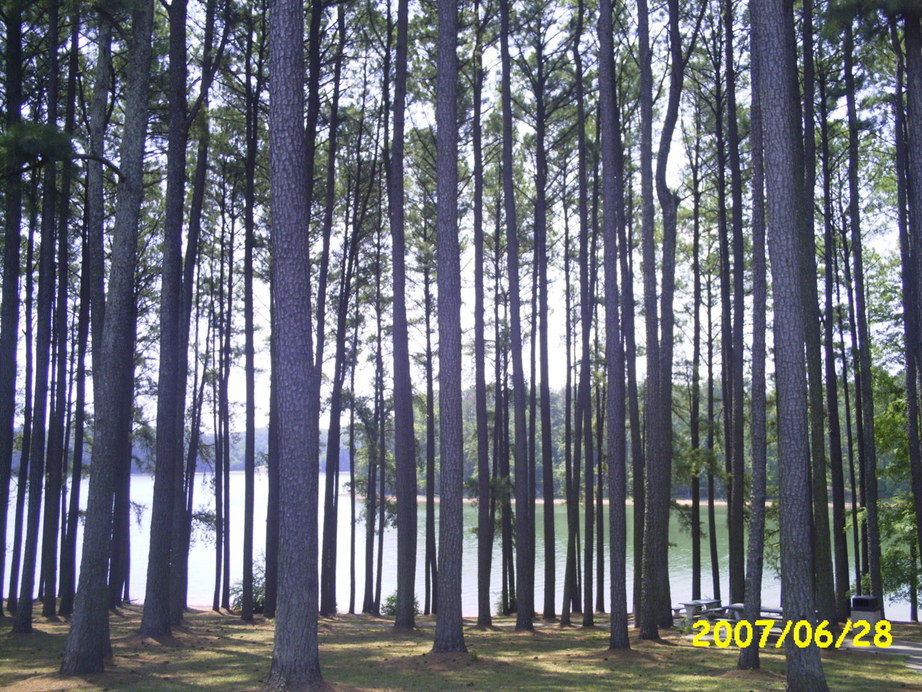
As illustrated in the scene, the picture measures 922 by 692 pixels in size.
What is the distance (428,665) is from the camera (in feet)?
31.1

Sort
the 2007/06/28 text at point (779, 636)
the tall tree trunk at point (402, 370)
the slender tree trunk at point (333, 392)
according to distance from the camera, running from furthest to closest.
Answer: the slender tree trunk at point (333, 392), the tall tree trunk at point (402, 370), the 2007/06/28 text at point (779, 636)

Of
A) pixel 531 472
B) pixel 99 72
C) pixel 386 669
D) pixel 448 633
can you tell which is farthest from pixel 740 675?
pixel 99 72

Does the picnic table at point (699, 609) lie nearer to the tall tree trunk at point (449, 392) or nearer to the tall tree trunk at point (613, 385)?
the tall tree trunk at point (613, 385)

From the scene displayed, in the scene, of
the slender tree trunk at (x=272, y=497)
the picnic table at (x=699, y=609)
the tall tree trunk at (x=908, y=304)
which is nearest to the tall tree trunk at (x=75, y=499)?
the slender tree trunk at (x=272, y=497)

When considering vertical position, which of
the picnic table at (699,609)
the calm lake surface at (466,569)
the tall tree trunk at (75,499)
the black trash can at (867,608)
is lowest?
the calm lake surface at (466,569)

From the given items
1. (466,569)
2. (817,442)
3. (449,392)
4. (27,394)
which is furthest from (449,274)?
(466,569)

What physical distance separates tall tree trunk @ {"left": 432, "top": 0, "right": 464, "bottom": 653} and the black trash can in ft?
25.7

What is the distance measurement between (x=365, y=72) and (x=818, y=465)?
521 inches

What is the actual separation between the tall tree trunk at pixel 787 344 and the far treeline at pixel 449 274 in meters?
0.03

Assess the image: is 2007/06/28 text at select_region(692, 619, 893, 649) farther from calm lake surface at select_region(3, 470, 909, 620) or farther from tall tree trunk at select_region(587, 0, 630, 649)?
calm lake surface at select_region(3, 470, 909, 620)

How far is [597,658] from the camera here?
34.9ft

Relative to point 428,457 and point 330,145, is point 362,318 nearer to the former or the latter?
point 428,457

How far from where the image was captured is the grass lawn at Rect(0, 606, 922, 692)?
27.4 feet

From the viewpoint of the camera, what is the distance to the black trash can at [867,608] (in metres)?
13.5
